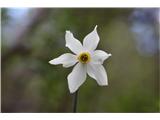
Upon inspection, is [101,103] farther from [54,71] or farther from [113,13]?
[113,13]

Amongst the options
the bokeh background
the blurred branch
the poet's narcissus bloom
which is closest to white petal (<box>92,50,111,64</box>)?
the poet's narcissus bloom

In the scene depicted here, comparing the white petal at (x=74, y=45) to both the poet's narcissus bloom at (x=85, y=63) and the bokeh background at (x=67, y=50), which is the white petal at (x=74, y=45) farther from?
the bokeh background at (x=67, y=50)

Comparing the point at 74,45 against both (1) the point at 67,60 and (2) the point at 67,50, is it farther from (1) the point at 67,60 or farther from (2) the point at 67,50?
(2) the point at 67,50

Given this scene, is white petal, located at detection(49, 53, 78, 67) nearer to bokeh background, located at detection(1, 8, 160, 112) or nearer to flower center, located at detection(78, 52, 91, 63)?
flower center, located at detection(78, 52, 91, 63)

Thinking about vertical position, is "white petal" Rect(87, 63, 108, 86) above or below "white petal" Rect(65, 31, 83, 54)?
below

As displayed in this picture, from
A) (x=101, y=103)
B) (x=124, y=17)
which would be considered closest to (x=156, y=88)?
(x=101, y=103)

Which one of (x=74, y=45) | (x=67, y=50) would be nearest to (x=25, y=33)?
(x=67, y=50)

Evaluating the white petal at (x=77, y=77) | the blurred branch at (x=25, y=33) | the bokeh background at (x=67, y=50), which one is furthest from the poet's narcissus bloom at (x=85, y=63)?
the blurred branch at (x=25, y=33)
